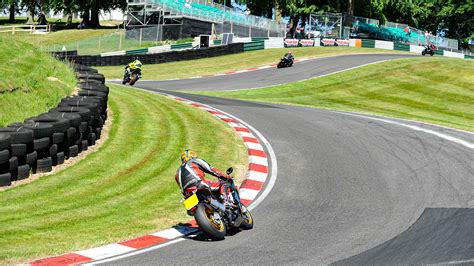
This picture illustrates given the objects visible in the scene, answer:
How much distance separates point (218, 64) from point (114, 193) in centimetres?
3633

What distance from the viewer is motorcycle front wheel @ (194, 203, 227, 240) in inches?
369

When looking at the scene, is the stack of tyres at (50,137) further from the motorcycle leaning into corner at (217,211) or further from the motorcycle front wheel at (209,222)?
the motorcycle front wheel at (209,222)

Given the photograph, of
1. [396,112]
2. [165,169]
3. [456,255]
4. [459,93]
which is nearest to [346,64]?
[459,93]

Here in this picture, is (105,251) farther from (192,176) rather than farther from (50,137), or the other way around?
(50,137)

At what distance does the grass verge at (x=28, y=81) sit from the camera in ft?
51.0

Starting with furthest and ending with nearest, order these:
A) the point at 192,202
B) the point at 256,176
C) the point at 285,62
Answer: the point at 285,62
the point at 256,176
the point at 192,202

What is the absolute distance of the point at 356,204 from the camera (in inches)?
456

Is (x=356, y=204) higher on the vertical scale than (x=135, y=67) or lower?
lower

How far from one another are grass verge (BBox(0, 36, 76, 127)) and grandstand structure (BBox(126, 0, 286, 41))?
37.8 meters

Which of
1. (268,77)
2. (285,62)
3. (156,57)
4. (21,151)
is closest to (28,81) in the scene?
(21,151)

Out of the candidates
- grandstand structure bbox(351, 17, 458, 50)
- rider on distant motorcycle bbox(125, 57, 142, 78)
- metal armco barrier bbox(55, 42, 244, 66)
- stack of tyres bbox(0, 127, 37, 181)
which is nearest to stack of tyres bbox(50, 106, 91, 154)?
stack of tyres bbox(0, 127, 37, 181)

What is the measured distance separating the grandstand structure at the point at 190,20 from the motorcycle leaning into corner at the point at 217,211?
49.1 meters

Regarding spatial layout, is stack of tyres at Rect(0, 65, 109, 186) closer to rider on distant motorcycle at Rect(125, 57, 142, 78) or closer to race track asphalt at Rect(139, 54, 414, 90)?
rider on distant motorcycle at Rect(125, 57, 142, 78)

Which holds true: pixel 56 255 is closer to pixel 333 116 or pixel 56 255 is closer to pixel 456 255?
pixel 456 255
